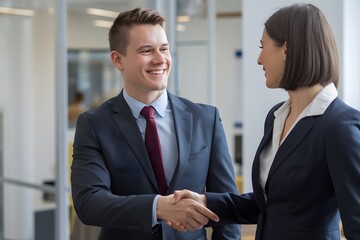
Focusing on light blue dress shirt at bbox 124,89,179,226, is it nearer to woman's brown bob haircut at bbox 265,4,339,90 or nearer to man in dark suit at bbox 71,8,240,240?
man in dark suit at bbox 71,8,240,240

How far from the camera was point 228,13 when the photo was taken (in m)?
13.4

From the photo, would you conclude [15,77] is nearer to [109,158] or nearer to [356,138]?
[109,158]

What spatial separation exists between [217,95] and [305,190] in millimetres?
12416

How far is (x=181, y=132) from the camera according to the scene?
7.36 feet

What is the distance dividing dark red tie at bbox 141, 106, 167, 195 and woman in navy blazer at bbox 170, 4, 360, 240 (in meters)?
0.39

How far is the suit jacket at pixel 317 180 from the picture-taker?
5.65 ft

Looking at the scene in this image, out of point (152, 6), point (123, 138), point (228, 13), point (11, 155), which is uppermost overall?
point (228, 13)

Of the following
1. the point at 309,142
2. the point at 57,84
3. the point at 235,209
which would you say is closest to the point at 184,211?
the point at 235,209

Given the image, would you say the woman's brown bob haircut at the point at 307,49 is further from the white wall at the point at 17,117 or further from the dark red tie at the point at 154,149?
the white wall at the point at 17,117

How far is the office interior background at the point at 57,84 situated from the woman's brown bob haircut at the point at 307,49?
81.7 inches

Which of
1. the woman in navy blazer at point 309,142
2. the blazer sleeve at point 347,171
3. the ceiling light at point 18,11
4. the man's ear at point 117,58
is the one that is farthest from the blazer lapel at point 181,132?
the ceiling light at point 18,11

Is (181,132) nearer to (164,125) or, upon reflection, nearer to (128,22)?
(164,125)

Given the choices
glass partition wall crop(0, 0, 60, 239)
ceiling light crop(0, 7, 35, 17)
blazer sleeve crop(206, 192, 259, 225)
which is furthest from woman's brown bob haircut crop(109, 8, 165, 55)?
ceiling light crop(0, 7, 35, 17)

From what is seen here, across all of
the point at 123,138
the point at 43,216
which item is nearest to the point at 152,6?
the point at 43,216
